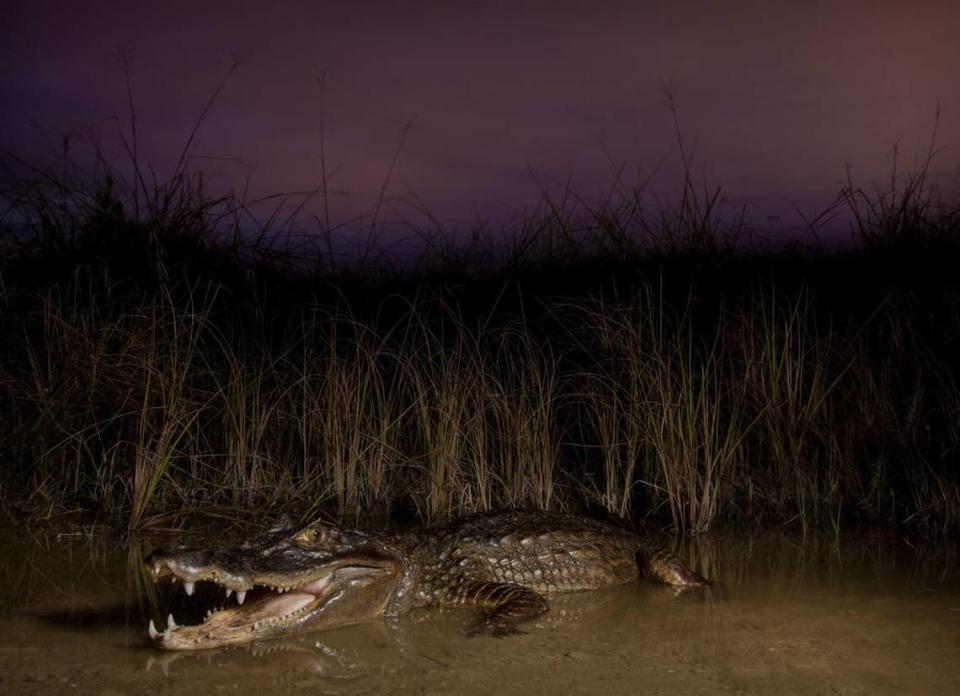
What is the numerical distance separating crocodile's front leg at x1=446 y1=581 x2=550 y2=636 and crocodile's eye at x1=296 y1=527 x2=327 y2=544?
775 mm

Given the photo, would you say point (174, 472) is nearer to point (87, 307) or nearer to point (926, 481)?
point (87, 307)

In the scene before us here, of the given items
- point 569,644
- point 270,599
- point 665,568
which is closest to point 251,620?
point 270,599

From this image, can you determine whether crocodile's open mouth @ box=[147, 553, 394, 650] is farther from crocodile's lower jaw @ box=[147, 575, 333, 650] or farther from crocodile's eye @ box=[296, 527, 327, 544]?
crocodile's eye @ box=[296, 527, 327, 544]

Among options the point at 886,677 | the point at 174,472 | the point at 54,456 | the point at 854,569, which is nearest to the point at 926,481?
the point at 854,569

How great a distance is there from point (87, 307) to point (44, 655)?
389 cm

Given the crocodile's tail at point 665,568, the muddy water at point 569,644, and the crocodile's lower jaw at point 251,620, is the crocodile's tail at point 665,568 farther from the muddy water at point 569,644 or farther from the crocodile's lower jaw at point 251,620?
the crocodile's lower jaw at point 251,620

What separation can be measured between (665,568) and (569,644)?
1.26 m

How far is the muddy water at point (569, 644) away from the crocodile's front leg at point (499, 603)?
0.11 metres

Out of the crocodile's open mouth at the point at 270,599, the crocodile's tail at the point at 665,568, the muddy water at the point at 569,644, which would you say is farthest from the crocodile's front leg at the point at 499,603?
the crocodile's tail at the point at 665,568

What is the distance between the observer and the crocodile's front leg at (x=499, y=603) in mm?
4285

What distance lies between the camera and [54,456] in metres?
6.44

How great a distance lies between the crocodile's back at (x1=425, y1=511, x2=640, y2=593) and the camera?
4.93m

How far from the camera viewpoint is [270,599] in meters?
4.31

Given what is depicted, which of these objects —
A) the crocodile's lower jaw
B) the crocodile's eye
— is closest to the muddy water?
the crocodile's lower jaw
